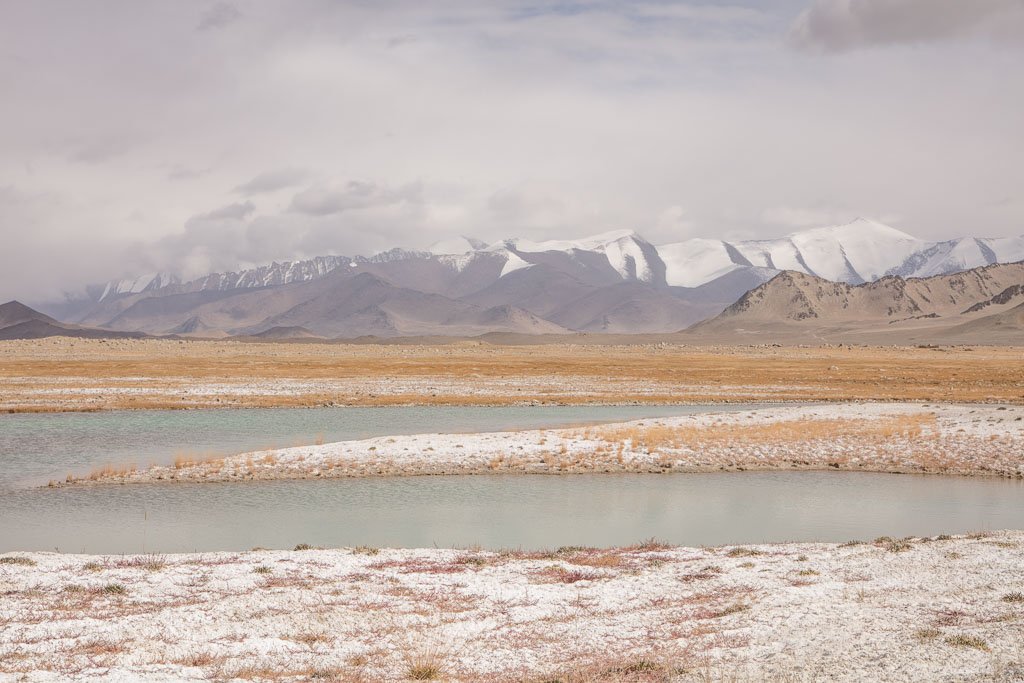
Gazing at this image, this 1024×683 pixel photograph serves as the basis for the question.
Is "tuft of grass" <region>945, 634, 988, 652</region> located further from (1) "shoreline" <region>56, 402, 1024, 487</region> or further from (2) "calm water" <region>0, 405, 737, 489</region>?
(2) "calm water" <region>0, 405, 737, 489</region>

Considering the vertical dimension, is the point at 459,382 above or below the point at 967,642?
above

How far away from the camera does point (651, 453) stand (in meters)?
42.5

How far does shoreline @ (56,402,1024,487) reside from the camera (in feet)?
127

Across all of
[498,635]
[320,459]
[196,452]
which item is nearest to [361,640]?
[498,635]

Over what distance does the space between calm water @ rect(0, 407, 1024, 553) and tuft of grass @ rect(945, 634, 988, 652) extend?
12.2 m

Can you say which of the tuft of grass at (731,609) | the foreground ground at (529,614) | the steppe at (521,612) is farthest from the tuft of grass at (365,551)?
the tuft of grass at (731,609)

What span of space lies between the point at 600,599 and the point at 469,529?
1067 cm

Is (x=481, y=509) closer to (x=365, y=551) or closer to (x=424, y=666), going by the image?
(x=365, y=551)

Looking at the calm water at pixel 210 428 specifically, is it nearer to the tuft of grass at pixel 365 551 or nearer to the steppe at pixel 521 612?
the steppe at pixel 521 612

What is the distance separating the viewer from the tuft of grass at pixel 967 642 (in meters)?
14.6

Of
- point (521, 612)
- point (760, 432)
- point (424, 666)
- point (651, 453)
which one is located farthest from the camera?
point (760, 432)

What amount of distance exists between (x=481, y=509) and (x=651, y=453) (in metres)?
12.9

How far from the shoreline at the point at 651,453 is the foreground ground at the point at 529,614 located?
1564cm

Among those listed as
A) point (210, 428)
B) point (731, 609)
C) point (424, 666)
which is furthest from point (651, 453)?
point (424, 666)
